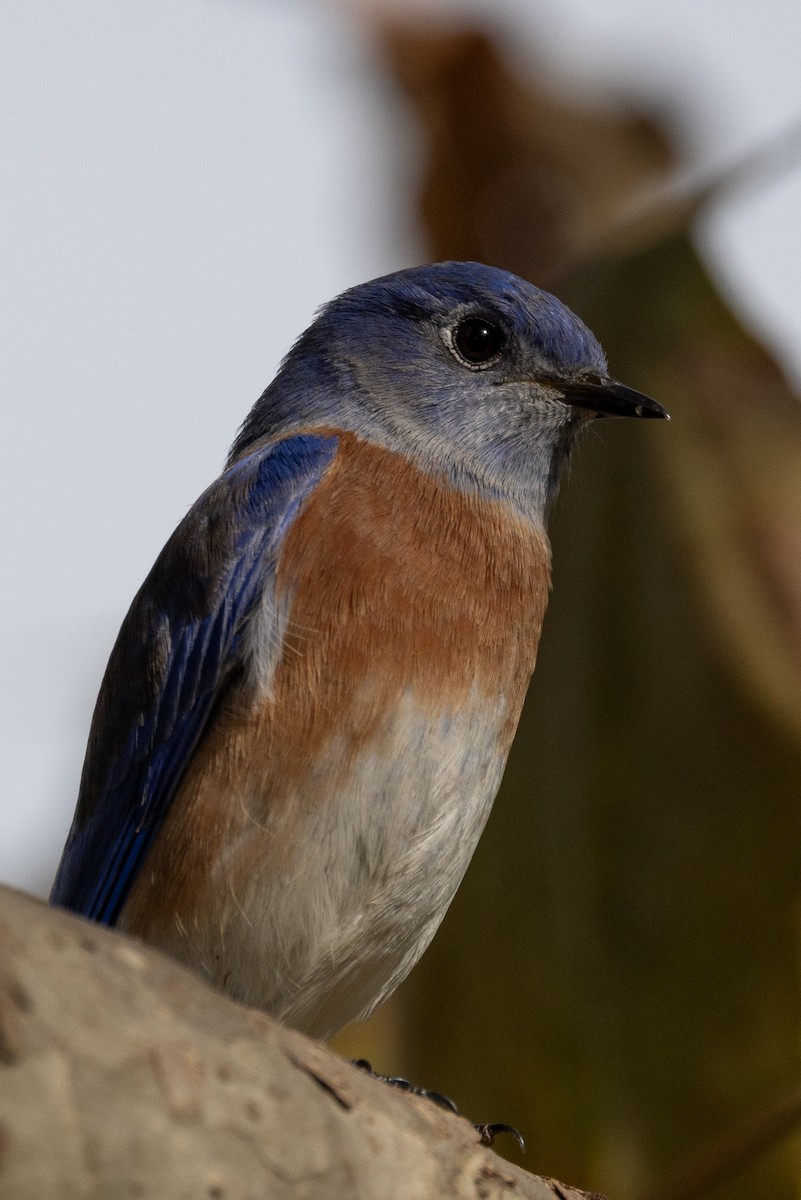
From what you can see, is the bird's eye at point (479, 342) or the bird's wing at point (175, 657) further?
the bird's eye at point (479, 342)

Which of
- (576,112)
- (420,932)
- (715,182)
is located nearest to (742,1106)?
(420,932)

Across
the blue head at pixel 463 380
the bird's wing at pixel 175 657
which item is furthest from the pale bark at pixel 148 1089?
the blue head at pixel 463 380

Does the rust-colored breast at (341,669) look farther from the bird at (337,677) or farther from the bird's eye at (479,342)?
the bird's eye at (479,342)

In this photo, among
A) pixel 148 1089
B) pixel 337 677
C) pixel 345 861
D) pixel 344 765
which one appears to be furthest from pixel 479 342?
pixel 148 1089

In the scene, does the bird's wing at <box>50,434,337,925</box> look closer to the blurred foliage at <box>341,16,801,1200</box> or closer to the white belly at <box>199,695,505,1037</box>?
the white belly at <box>199,695,505,1037</box>

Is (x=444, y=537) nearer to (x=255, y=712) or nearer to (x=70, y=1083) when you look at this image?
(x=255, y=712)

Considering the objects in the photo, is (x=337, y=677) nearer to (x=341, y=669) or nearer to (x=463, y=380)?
(x=341, y=669)

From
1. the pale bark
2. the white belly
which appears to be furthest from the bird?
the pale bark
